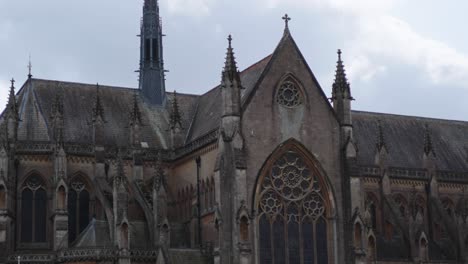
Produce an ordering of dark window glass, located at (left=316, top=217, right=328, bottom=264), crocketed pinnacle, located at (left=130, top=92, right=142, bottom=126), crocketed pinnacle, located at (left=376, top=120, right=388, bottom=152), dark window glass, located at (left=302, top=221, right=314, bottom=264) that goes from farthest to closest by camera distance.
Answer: crocketed pinnacle, located at (left=376, top=120, right=388, bottom=152)
crocketed pinnacle, located at (left=130, top=92, right=142, bottom=126)
dark window glass, located at (left=316, top=217, right=328, bottom=264)
dark window glass, located at (left=302, top=221, right=314, bottom=264)

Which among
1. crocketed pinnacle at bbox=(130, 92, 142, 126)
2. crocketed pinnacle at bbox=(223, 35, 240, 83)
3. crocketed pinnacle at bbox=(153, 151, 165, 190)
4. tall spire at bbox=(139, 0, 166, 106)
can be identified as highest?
tall spire at bbox=(139, 0, 166, 106)

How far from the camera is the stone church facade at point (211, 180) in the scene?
69.6m

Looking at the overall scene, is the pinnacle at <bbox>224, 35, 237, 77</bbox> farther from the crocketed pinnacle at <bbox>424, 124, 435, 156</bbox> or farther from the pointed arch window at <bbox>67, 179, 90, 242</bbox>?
the crocketed pinnacle at <bbox>424, 124, 435, 156</bbox>

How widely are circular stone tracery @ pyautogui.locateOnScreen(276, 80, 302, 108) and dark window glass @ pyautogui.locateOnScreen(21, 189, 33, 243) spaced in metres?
19.1

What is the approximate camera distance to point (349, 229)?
71.9 metres

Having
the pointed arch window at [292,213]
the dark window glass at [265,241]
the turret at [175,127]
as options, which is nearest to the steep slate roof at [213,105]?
the turret at [175,127]

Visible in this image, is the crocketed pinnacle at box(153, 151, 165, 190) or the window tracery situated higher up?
the window tracery

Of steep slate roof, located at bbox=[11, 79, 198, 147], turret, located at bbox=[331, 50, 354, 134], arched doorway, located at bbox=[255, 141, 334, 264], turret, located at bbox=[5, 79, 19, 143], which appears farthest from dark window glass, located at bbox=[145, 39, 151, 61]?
arched doorway, located at bbox=[255, 141, 334, 264]

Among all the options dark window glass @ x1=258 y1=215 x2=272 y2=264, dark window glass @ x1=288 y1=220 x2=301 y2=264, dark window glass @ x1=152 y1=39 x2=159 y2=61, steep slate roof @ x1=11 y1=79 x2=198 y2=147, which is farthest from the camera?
dark window glass @ x1=152 y1=39 x2=159 y2=61

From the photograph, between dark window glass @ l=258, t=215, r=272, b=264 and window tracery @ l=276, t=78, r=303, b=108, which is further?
window tracery @ l=276, t=78, r=303, b=108

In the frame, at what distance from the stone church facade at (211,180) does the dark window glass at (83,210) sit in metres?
0.07

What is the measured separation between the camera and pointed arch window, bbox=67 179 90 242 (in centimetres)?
7475

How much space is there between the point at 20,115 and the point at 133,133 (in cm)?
858

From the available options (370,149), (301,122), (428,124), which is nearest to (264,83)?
(301,122)
